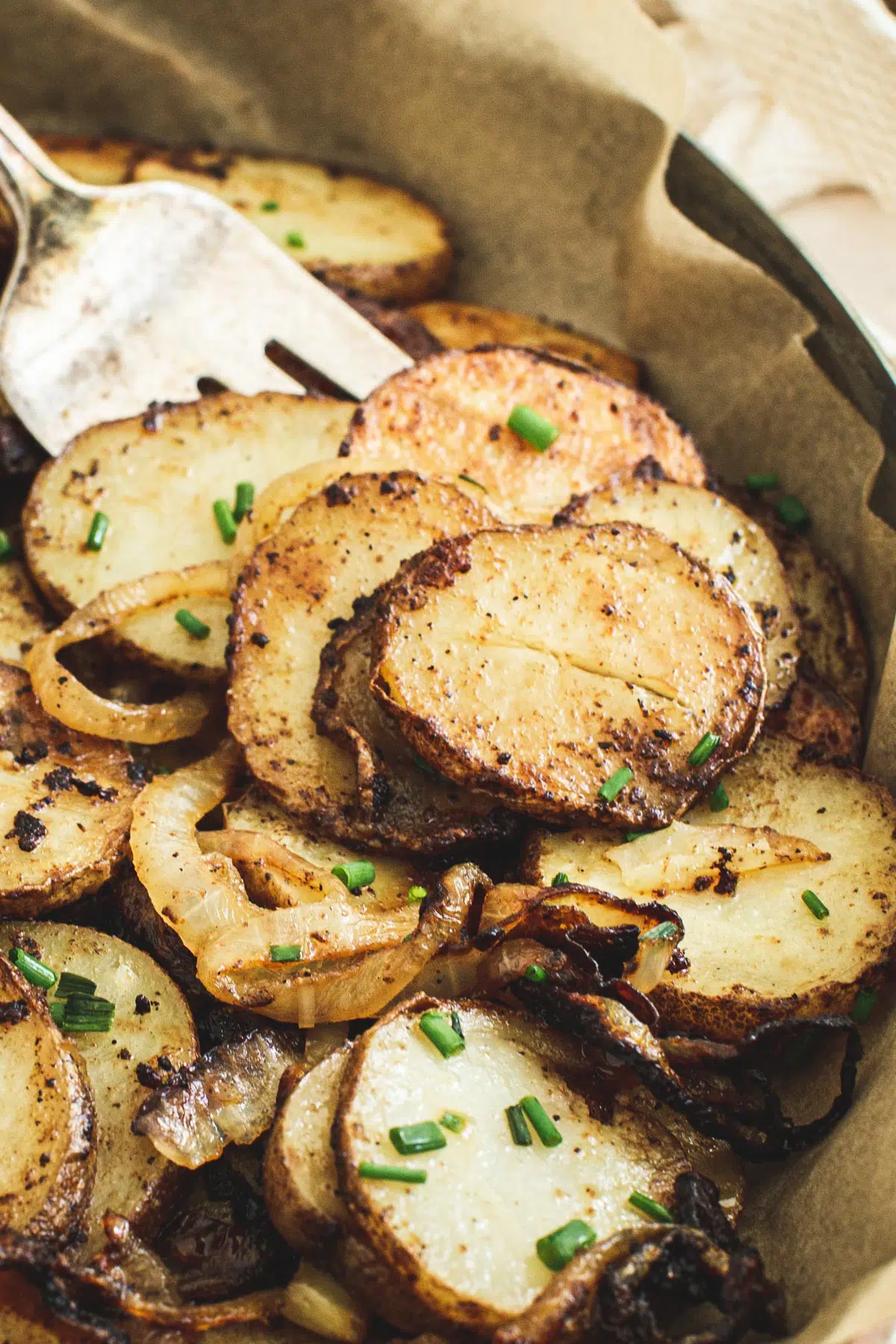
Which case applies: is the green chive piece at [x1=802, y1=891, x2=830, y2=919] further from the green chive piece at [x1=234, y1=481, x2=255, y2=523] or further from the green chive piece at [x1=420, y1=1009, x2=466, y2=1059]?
the green chive piece at [x1=234, y1=481, x2=255, y2=523]

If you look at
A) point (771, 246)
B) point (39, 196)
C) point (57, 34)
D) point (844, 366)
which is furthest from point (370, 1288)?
point (57, 34)

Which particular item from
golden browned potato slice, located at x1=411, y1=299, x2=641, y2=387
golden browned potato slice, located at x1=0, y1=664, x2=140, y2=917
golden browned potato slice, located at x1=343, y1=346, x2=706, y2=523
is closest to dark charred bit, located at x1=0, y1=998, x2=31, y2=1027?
golden browned potato slice, located at x1=0, y1=664, x2=140, y2=917

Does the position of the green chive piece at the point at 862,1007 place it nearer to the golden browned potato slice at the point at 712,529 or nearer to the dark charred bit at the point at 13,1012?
the golden browned potato slice at the point at 712,529

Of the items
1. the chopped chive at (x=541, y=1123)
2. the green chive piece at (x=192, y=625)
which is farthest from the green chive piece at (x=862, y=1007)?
the green chive piece at (x=192, y=625)

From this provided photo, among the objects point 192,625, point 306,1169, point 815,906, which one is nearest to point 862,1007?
point 815,906

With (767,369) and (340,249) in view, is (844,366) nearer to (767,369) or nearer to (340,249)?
(767,369)

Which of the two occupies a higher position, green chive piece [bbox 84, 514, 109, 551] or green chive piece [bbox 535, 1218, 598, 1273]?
green chive piece [bbox 535, 1218, 598, 1273]

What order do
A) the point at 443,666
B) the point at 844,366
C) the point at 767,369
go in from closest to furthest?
the point at 443,666, the point at 844,366, the point at 767,369

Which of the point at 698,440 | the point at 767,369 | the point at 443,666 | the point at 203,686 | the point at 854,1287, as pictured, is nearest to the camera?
the point at 854,1287
